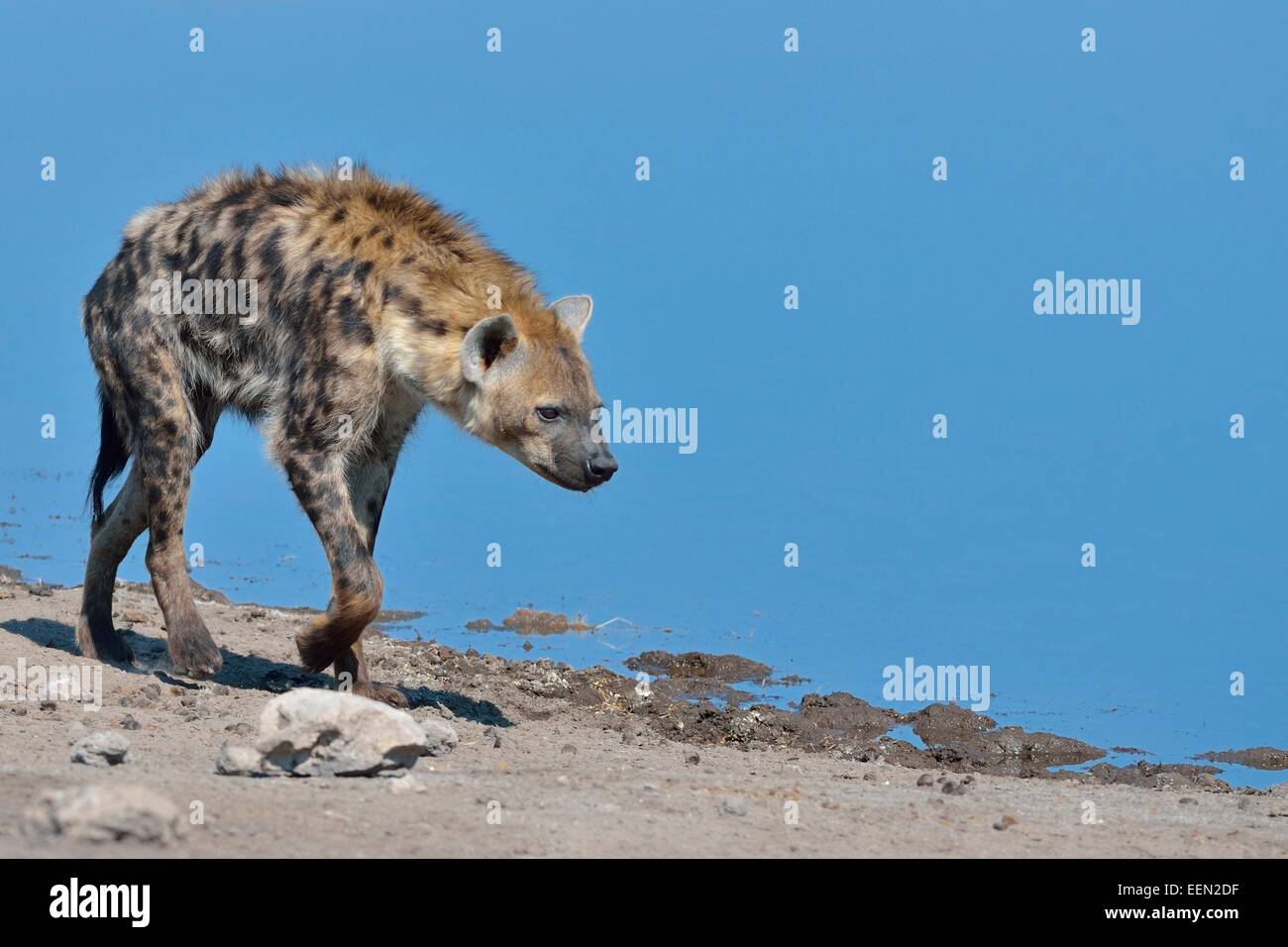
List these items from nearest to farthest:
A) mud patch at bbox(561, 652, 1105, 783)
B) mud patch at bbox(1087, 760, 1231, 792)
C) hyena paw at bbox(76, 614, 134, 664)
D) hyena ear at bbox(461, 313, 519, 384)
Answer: hyena ear at bbox(461, 313, 519, 384) → mud patch at bbox(1087, 760, 1231, 792) → mud patch at bbox(561, 652, 1105, 783) → hyena paw at bbox(76, 614, 134, 664)

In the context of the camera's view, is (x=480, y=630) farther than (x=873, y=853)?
Yes

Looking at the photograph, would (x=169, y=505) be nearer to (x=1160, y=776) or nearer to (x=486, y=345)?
(x=486, y=345)

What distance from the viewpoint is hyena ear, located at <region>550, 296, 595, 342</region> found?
893 cm

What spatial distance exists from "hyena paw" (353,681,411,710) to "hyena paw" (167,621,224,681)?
767 mm

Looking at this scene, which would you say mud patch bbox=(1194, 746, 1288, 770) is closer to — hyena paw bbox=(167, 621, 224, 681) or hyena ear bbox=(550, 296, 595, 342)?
hyena ear bbox=(550, 296, 595, 342)

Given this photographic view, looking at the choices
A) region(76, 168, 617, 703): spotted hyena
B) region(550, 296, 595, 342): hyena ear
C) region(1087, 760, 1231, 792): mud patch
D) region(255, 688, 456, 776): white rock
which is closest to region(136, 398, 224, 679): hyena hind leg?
region(76, 168, 617, 703): spotted hyena

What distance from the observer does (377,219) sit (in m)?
8.90

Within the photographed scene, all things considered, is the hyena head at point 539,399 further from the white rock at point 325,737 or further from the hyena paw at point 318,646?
the white rock at point 325,737

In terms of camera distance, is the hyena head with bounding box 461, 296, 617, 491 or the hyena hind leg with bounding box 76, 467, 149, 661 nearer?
the hyena head with bounding box 461, 296, 617, 491

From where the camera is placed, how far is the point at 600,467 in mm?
8203
